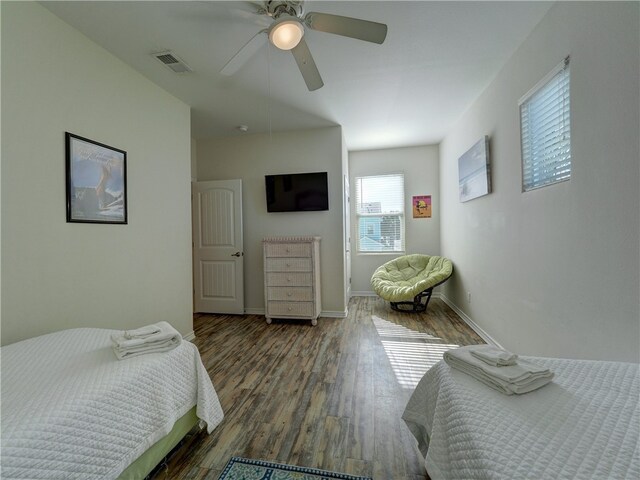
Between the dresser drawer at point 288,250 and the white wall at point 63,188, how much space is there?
3.78 ft

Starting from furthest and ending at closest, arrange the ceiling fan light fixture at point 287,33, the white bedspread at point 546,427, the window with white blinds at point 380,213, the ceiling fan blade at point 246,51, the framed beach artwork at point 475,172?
the window with white blinds at point 380,213, the framed beach artwork at point 475,172, the ceiling fan blade at point 246,51, the ceiling fan light fixture at point 287,33, the white bedspread at point 546,427

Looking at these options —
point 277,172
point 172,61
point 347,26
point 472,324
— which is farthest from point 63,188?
point 472,324

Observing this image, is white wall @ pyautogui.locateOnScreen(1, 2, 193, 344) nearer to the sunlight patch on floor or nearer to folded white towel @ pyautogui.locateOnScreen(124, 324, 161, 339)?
folded white towel @ pyautogui.locateOnScreen(124, 324, 161, 339)

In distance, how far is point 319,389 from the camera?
79.4 inches

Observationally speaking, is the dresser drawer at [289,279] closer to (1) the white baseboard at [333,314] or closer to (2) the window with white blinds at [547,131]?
(1) the white baseboard at [333,314]

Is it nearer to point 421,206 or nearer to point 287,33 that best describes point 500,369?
point 287,33

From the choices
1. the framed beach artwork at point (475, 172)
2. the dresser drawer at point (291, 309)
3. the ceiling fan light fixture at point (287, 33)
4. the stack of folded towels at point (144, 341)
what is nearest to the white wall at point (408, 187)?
the framed beach artwork at point (475, 172)

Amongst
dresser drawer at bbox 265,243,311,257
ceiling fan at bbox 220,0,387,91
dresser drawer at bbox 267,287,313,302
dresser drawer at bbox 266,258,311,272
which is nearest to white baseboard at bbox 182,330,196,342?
dresser drawer at bbox 267,287,313,302

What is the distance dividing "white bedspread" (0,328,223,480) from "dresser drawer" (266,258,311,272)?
2021mm

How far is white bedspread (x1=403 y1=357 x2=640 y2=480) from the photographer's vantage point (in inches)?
25.0

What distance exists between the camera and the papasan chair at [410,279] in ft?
12.2

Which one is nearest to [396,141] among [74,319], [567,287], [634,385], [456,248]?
[456,248]

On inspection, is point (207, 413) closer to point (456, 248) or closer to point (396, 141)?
point (456, 248)

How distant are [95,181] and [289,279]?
2.17 m
